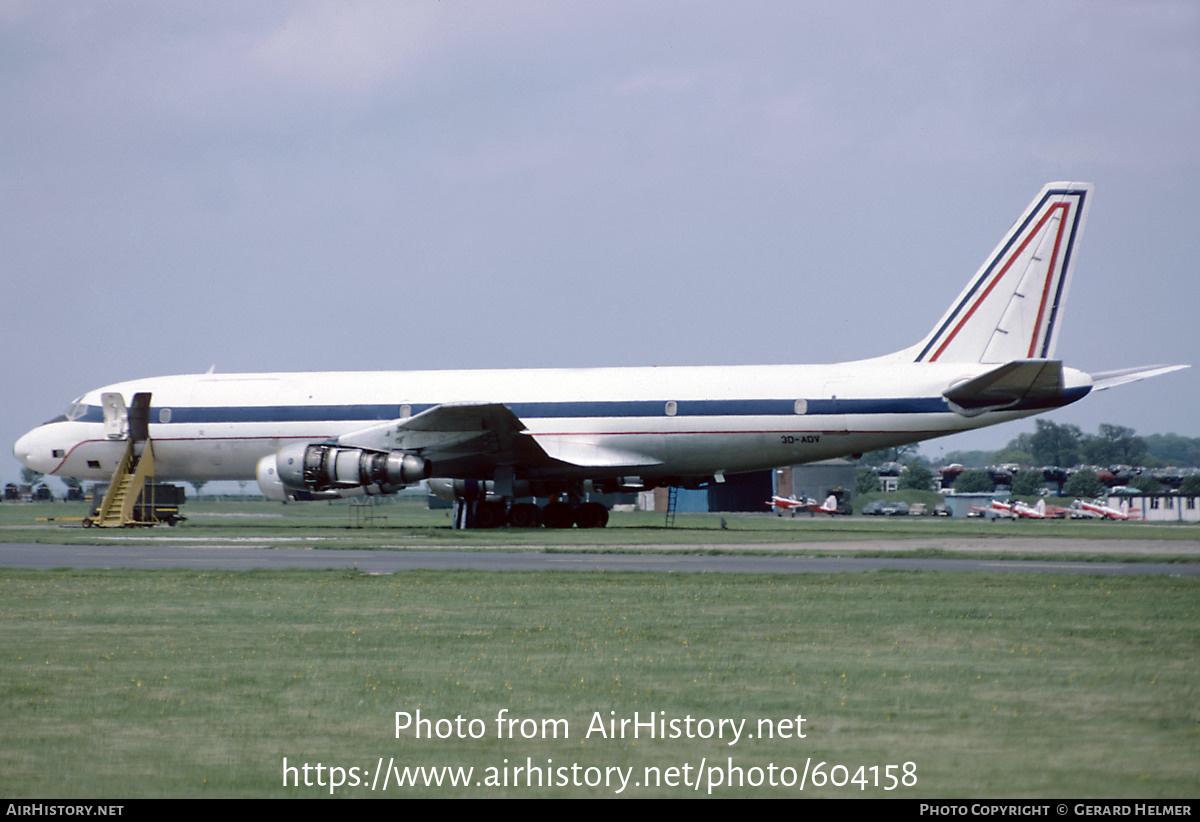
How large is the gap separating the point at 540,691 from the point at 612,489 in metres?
31.2

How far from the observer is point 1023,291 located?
3628 cm

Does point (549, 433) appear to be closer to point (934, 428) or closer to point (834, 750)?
point (934, 428)

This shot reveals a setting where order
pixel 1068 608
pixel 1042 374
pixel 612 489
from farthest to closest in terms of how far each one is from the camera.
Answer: pixel 612 489 → pixel 1042 374 → pixel 1068 608

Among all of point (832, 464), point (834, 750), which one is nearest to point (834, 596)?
point (834, 750)

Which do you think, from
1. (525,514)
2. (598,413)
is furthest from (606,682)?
(525,514)

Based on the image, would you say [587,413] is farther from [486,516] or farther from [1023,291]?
[1023,291]

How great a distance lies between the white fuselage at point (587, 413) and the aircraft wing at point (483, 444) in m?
0.13

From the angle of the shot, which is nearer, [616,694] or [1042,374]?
[616,694]

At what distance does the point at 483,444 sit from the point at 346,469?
13.0ft

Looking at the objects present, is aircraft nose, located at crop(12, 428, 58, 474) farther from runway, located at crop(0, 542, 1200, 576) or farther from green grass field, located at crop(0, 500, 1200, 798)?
green grass field, located at crop(0, 500, 1200, 798)

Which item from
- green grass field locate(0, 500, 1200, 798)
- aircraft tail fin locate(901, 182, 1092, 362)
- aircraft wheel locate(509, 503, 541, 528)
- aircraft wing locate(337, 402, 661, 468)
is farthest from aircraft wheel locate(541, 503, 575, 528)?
green grass field locate(0, 500, 1200, 798)

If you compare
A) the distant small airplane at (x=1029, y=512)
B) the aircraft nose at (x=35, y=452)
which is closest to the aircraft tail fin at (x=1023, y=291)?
the aircraft nose at (x=35, y=452)

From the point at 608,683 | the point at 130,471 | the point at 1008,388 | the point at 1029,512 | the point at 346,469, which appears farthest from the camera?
the point at 1029,512

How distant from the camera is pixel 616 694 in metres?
10.1
